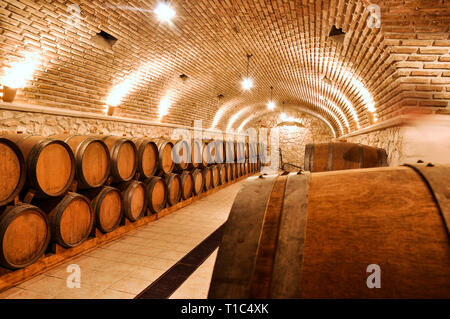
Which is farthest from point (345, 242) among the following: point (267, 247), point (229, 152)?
point (229, 152)

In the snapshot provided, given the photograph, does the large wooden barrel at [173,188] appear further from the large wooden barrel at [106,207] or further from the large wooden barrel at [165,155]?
the large wooden barrel at [106,207]

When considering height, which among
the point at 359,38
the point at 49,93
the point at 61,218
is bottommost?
the point at 61,218

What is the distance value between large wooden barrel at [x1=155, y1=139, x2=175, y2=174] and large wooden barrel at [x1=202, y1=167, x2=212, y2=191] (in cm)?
156

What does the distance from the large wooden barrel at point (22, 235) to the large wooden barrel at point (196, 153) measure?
3.43m

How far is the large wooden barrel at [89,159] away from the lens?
9.70 ft

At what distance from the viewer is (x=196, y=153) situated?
582 centimetres

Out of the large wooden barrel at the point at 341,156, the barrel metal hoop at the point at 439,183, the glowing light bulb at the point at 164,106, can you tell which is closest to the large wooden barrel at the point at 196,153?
the large wooden barrel at the point at 341,156

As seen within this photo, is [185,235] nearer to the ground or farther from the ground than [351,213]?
→ nearer to the ground

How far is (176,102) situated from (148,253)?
23.3 ft

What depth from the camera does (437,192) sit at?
2.71 feet

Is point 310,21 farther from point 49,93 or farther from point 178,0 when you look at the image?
point 49,93

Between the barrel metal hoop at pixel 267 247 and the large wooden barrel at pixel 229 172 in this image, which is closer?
the barrel metal hoop at pixel 267 247

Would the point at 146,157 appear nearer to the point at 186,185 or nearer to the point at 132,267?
the point at 186,185
